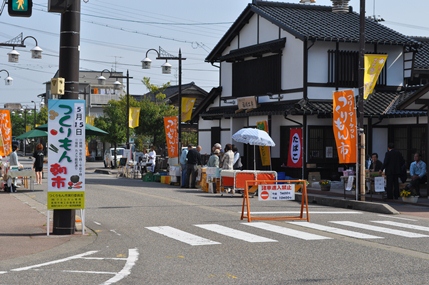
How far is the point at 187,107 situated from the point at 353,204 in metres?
19.1

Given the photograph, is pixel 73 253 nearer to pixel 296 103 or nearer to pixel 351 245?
pixel 351 245

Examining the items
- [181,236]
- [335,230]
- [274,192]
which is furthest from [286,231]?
[274,192]

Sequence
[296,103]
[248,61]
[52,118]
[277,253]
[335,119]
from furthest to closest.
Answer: [248,61]
[296,103]
[335,119]
[52,118]
[277,253]

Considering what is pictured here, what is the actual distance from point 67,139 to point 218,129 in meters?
24.6

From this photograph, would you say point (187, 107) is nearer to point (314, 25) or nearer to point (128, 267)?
point (314, 25)

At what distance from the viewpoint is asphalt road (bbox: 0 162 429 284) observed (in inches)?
356

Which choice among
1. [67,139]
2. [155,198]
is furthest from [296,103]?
[67,139]

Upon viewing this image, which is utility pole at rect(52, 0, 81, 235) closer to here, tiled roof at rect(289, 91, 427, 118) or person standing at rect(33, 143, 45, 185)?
person standing at rect(33, 143, 45, 185)

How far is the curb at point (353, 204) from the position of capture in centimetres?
1872

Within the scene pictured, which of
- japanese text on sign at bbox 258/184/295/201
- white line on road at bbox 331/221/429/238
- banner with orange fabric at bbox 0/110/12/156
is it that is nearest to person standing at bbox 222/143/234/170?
japanese text on sign at bbox 258/184/295/201

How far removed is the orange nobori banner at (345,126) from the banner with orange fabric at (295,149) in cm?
801

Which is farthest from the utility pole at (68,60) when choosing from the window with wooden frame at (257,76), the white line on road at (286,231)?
the window with wooden frame at (257,76)

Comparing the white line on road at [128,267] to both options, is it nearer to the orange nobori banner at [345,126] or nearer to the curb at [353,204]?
the curb at [353,204]

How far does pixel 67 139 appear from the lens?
1296cm
